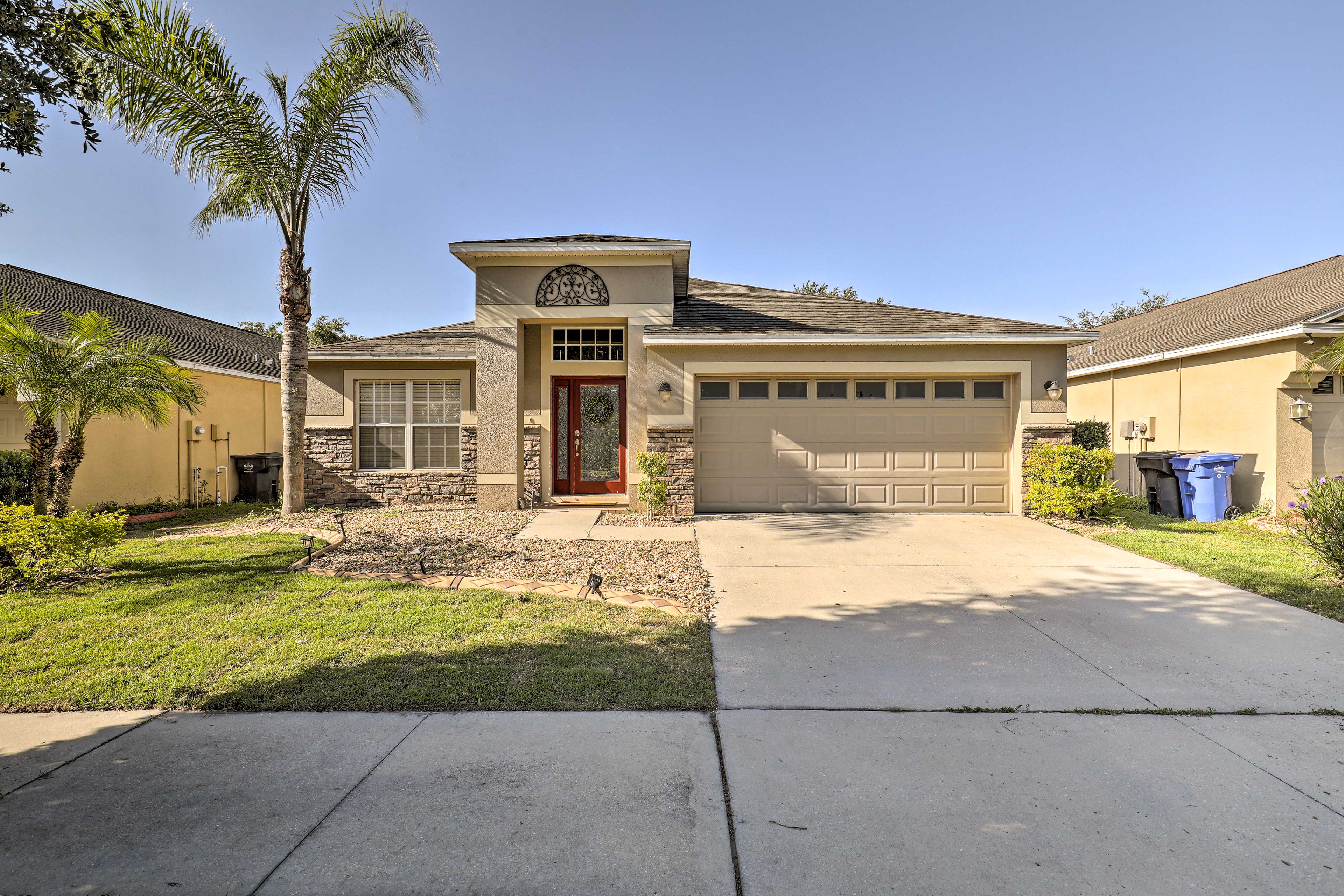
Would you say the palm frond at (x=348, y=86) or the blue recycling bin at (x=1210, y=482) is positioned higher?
the palm frond at (x=348, y=86)

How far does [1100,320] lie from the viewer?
47000mm

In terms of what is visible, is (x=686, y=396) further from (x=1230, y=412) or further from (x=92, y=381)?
(x=1230, y=412)

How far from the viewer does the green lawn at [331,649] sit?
133 inches

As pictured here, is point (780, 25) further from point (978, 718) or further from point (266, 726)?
point (266, 726)

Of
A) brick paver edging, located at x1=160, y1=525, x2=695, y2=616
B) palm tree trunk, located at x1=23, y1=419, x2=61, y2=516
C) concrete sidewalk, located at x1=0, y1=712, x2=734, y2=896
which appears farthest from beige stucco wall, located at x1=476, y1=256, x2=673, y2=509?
concrete sidewalk, located at x1=0, y1=712, x2=734, y2=896

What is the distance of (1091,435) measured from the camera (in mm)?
11102

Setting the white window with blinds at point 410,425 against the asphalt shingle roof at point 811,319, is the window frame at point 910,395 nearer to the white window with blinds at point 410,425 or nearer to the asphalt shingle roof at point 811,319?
the asphalt shingle roof at point 811,319

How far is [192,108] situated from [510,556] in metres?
7.88

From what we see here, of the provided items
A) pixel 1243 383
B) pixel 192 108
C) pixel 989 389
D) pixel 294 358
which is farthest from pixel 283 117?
pixel 1243 383

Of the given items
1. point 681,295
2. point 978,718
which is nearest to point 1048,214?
point 681,295

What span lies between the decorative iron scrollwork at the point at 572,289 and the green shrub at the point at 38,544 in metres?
6.87

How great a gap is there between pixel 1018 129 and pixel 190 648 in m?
16.3

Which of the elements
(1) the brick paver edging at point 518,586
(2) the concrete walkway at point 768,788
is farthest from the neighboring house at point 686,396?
(2) the concrete walkway at point 768,788

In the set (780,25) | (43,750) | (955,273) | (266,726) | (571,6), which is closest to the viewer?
(43,750)
